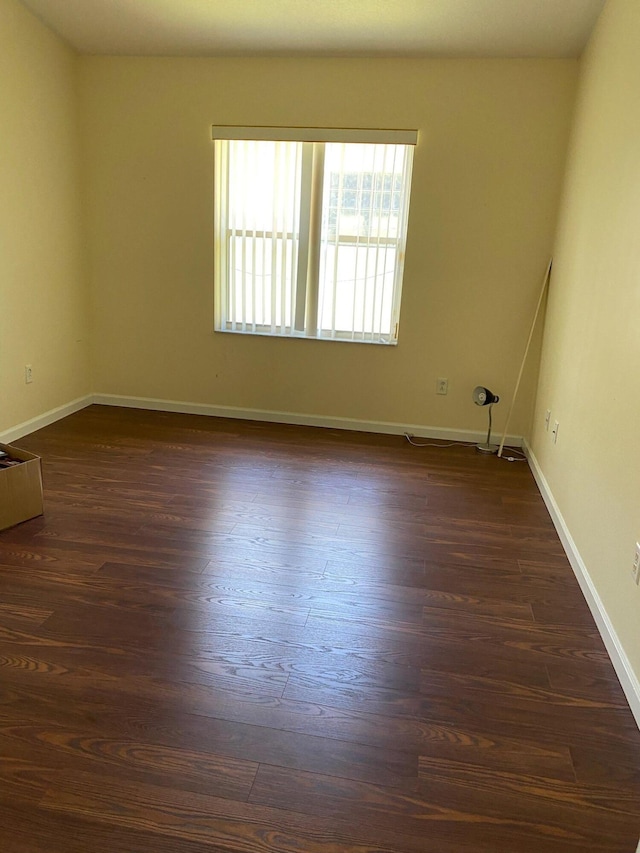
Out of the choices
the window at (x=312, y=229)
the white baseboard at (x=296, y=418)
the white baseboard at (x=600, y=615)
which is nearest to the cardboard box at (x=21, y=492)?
the white baseboard at (x=296, y=418)

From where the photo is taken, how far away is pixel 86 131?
4371 mm

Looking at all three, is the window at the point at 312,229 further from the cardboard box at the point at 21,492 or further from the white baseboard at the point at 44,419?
the cardboard box at the point at 21,492

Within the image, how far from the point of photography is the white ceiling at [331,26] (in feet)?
11.0

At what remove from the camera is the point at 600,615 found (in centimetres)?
221

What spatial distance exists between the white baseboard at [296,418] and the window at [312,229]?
62cm

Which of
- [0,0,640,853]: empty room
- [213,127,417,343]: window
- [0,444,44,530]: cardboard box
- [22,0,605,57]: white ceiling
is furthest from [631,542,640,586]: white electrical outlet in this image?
[22,0,605,57]: white ceiling

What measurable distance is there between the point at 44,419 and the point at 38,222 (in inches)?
51.7

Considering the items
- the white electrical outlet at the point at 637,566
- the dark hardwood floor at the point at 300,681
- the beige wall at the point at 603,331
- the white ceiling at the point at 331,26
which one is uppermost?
the white ceiling at the point at 331,26

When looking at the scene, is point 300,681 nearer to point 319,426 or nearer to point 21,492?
point 21,492

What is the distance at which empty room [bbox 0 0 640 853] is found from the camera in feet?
5.14

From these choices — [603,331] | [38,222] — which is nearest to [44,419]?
[38,222]

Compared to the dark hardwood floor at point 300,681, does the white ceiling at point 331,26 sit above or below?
above

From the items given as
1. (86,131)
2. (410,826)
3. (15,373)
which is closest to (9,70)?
(86,131)

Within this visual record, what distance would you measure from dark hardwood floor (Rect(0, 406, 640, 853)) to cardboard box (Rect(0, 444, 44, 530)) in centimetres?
7
